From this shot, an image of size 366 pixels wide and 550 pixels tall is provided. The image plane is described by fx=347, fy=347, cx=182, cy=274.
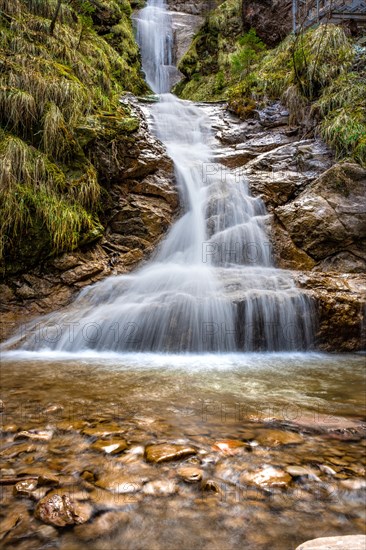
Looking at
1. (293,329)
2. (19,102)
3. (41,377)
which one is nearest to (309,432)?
(41,377)

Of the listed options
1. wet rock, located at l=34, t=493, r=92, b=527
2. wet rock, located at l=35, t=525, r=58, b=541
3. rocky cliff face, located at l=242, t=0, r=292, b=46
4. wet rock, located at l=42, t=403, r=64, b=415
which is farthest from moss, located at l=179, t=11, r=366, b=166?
wet rock, located at l=35, t=525, r=58, b=541

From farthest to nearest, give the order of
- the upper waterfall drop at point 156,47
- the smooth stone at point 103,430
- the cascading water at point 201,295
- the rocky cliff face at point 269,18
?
the upper waterfall drop at point 156,47
the rocky cliff face at point 269,18
the cascading water at point 201,295
the smooth stone at point 103,430

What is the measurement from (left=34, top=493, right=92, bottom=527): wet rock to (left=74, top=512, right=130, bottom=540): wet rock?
0.03 meters

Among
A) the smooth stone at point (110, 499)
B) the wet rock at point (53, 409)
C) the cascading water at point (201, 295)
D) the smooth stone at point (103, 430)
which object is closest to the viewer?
the smooth stone at point (110, 499)

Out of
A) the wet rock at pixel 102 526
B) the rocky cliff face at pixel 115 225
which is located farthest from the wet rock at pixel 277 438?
the rocky cliff face at pixel 115 225

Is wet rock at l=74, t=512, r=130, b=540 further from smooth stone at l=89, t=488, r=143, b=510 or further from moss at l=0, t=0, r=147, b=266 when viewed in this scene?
moss at l=0, t=0, r=147, b=266

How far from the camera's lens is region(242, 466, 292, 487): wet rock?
1.47m

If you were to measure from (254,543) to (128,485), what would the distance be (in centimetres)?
55

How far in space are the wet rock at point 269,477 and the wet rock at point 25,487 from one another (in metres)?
0.89

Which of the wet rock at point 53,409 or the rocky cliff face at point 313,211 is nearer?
the wet rock at point 53,409

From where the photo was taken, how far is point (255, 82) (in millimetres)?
9922

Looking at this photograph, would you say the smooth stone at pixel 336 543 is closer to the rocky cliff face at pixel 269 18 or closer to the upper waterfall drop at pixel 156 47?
the rocky cliff face at pixel 269 18

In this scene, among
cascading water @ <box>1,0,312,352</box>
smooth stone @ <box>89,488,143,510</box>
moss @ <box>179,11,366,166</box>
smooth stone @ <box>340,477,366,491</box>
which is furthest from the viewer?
moss @ <box>179,11,366,166</box>

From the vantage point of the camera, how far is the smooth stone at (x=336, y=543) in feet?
3.38
